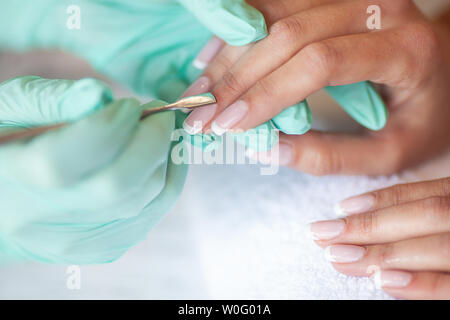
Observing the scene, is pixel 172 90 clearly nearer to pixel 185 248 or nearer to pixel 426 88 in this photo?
pixel 185 248

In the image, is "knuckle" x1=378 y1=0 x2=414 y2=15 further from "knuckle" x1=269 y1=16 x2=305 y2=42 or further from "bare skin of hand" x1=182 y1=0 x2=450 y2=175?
"knuckle" x1=269 y1=16 x2=305 y2=42

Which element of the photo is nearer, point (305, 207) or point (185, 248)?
point (305, 207)

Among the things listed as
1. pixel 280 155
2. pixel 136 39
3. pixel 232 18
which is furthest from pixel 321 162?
pixel 136 39

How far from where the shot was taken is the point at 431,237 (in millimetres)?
538

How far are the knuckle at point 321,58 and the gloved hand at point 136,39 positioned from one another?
0.33 feet

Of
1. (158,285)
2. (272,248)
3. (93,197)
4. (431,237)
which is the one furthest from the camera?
(158,285)

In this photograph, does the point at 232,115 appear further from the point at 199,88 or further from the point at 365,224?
the point at 365,224

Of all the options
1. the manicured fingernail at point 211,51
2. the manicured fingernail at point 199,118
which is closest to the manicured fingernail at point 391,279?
the manicured fingernail at point 199,118

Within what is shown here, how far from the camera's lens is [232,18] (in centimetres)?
53

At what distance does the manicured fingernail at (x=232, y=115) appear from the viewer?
20.9 inches

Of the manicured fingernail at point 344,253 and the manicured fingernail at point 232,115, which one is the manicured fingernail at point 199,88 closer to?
the manicured fingernail at point 232,115

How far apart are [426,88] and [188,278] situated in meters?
0.56

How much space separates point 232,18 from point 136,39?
0.32 m
